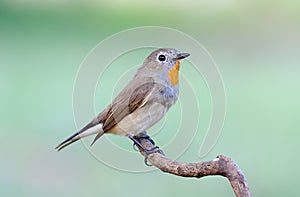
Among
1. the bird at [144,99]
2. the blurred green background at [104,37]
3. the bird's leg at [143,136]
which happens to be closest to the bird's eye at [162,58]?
the bird at [144,99]

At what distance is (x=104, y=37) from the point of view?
1928 millimetres

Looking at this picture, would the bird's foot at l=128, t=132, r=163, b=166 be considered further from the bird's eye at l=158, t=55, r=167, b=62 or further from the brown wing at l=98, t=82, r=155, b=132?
the bird's eye at l=158, t=55, r=167, b=62

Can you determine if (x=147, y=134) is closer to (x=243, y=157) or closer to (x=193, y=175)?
(x=193, y=175)

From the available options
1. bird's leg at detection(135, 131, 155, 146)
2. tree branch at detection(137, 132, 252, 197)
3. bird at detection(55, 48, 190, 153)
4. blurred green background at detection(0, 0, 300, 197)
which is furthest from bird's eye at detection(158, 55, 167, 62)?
blurred green background at detection(0, 0, 300, 197)

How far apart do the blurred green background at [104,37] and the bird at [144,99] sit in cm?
52

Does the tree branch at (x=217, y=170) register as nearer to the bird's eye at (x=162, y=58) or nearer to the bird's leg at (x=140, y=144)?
the bird's leg at (x=140, y=144)

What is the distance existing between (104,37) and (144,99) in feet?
2.61

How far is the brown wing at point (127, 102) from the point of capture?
116 centimetres

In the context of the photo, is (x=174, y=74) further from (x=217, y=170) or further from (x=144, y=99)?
(x=217, y=170)

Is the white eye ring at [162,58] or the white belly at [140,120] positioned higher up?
the white eye ring at [162,58]

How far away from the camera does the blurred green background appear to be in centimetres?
183
